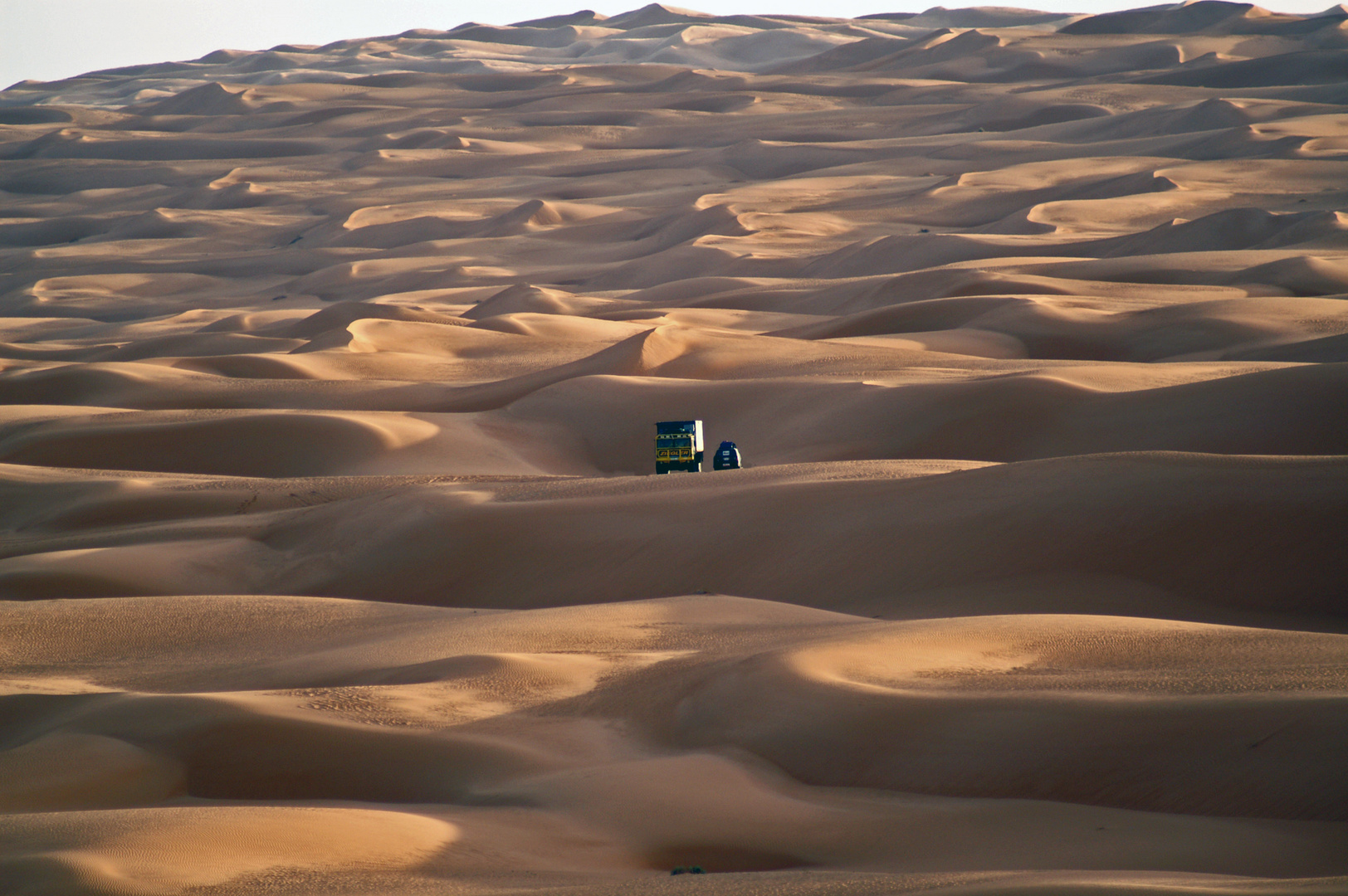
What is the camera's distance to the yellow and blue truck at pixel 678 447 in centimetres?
927

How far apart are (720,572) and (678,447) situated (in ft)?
7.61

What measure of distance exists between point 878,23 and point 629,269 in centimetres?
6438

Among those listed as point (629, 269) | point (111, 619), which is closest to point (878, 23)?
point (629, 269)

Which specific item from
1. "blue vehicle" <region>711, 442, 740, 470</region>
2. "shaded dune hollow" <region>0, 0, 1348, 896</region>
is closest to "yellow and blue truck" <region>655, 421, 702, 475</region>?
"blue vehicle" <region>711, 442, 740, 470</region>

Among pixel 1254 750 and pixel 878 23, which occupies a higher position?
pixel 878 23

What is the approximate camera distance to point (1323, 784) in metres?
3.37

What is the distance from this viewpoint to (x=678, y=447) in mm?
→ 9281

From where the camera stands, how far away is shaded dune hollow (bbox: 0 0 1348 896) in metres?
3.39

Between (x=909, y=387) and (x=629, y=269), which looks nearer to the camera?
(x=909, y=387)

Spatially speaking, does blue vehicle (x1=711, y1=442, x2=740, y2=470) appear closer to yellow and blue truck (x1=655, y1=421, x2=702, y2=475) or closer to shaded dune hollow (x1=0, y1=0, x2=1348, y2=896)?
yellow and blue truck (x1=655, y1=421, x2=702, y2=475)

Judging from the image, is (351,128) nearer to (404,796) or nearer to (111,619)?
(111,619)

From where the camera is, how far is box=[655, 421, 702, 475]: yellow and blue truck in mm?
9273

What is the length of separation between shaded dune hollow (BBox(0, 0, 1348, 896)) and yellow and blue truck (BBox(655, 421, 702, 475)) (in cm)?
67

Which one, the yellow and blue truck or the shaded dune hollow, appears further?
the yellow and blue truck
